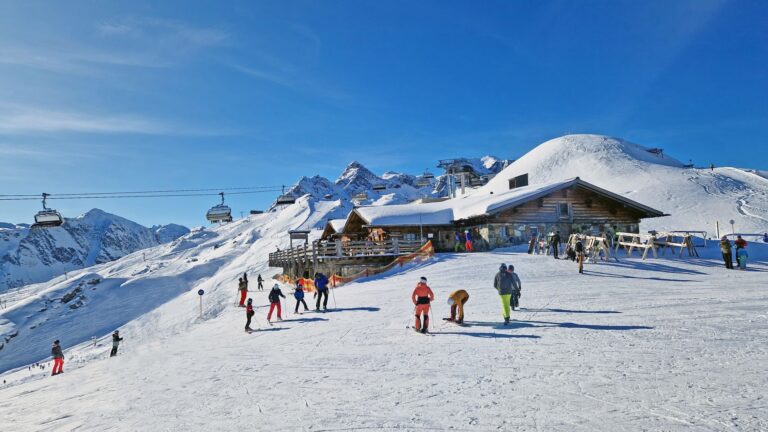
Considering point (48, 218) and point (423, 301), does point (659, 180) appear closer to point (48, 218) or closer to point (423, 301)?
point (423, 301)

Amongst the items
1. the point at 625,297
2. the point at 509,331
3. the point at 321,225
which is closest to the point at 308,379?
the point at 509,331

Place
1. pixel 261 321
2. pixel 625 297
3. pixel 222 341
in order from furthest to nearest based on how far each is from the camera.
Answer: pixel 261 321, pixel 625 297, pixel 222 341

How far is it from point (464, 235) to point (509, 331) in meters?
22.9

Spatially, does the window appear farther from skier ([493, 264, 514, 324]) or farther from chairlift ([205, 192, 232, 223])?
skier ([493, 264, 514, 324])

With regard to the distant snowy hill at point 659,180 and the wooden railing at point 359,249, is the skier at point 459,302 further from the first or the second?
the distant snowy hill at point 659,180

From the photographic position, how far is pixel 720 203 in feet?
197

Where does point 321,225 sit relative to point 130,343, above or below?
above

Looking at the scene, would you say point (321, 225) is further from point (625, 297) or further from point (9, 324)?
point (625, 297)

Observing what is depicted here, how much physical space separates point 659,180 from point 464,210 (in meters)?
50.7

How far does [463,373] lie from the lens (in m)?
8.33

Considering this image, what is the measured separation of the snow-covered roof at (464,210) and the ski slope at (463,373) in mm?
14451

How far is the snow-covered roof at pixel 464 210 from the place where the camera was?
31094mm

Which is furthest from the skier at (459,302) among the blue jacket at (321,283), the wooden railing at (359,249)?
the wooden railing at (359,249)

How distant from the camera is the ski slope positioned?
636cm
